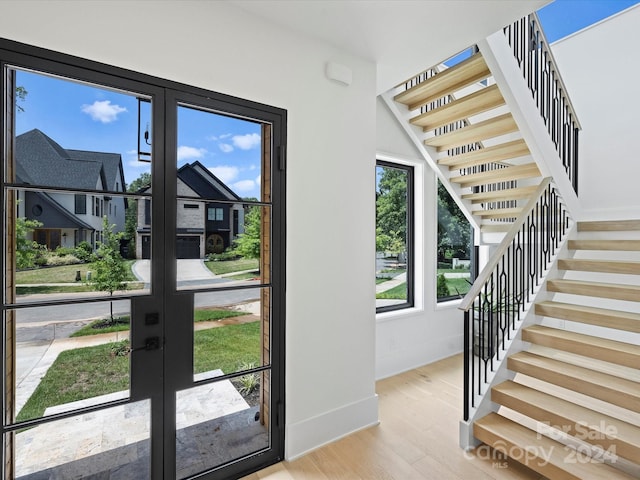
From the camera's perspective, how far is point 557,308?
2520 millimetres

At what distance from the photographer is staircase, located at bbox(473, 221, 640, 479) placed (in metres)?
1.82

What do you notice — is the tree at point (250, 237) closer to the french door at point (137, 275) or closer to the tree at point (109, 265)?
the french door at point (137, 275)

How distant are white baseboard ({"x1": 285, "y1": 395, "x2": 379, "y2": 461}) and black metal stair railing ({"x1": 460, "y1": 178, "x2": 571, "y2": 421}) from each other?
2.24 ft

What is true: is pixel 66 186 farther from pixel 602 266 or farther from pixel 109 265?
pixel 602 266

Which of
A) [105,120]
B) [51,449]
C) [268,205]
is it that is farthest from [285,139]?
[51,449]

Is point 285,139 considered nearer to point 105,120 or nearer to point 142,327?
point 105,120

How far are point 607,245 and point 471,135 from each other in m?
1.48

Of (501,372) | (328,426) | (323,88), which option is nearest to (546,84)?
(323,88)

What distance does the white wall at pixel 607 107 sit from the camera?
3898mm

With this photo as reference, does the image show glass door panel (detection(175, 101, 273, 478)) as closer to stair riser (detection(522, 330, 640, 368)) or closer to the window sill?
the window sill

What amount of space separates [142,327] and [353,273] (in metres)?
1.38

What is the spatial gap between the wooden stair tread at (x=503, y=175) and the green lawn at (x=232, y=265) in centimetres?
255

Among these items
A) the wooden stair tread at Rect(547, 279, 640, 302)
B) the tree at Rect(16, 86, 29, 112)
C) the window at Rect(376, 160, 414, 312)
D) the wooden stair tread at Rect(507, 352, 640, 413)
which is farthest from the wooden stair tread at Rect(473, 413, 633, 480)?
the tree at Rect(16, 86, 29, 112)

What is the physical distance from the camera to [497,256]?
2311 mm
